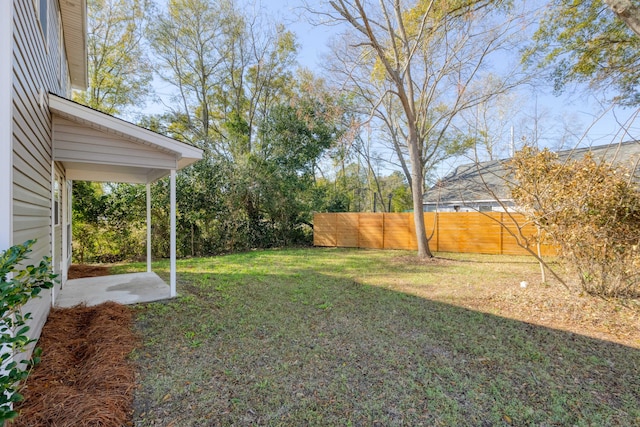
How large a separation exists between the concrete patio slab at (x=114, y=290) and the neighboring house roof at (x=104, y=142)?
2159 millimetres

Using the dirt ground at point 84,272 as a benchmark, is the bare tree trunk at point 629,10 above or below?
above

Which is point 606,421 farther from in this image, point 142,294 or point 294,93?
point 294,93

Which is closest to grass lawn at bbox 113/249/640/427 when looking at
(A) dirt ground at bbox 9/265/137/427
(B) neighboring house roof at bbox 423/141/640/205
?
(A) dirt ground at bbox 9/265/137/427

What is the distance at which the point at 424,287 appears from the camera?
5.94 meters

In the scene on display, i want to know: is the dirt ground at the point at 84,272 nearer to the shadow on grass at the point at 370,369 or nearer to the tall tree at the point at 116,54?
the shadow on grass at the point at 370,369

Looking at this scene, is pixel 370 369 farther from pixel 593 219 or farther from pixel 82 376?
A: pixel 593 219

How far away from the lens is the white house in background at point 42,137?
214cm

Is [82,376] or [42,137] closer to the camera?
[82,376]

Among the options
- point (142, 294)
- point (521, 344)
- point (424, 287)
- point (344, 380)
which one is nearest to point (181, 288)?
point (142, 294)

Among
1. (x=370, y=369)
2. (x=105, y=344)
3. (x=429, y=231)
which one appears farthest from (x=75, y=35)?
(x=429, y=231)

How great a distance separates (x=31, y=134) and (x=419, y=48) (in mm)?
10751

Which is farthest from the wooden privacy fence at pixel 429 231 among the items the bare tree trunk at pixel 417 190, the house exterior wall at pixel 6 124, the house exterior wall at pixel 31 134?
the house exterior wall at pixel 6 124

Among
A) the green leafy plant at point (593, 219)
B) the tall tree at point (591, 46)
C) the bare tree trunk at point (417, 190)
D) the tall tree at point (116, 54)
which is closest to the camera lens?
the green leafy plant at point (593, 219)

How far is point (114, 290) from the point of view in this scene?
5.34 meters
